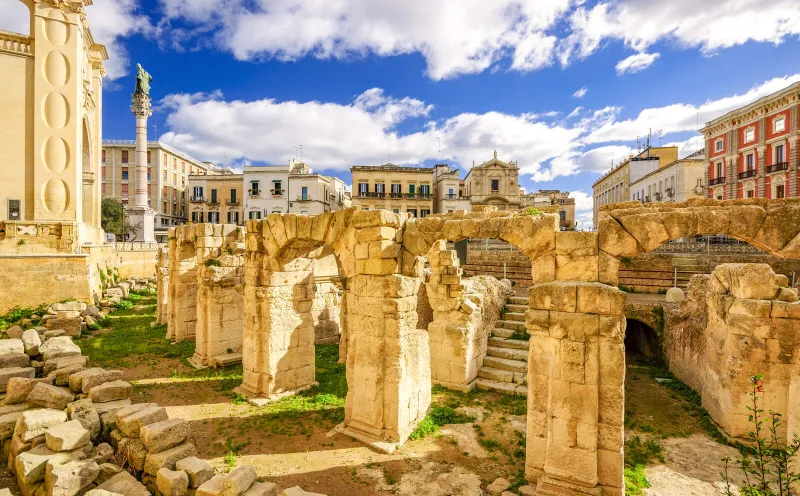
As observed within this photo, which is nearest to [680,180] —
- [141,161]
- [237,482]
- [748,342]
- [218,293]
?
[748,342]

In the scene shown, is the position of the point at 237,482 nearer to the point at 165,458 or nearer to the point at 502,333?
the point at 165,458

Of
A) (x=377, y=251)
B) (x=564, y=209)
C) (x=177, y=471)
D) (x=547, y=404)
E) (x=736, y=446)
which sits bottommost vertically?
(x=736, y=446)

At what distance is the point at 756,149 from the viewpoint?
29.5 m

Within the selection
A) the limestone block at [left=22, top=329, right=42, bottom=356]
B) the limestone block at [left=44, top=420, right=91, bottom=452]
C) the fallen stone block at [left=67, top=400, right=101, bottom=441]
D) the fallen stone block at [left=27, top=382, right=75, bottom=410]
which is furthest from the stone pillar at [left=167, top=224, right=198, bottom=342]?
the limestone block at [left=44, top=420, right=91, bottom=452]

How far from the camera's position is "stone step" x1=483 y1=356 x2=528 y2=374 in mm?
10710

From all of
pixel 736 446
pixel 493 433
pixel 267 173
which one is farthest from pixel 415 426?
pixel 267 173

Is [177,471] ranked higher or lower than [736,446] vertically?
higher

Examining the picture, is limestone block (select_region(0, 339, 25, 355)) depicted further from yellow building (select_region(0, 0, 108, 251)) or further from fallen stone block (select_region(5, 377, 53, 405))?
yellow building (select_region(0, 0, 108, 251))

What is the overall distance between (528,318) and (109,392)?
301 inches

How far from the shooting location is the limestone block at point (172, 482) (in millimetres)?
5234

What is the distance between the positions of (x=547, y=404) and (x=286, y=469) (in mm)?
4282

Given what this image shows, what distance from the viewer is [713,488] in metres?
6.29

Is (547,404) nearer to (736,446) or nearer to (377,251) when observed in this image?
(377,251)

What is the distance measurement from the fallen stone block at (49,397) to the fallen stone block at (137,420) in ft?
5.69
